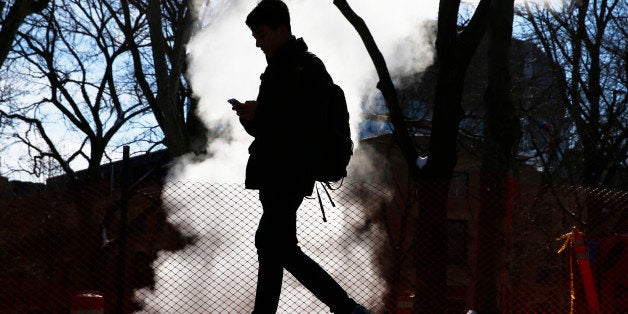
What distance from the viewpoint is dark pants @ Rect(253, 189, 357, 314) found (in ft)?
10.4

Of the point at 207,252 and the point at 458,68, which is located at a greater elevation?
the point at 458,68

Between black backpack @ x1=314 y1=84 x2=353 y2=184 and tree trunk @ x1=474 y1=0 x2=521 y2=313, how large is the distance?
3221 mm

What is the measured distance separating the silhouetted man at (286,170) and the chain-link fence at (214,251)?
3.35 m

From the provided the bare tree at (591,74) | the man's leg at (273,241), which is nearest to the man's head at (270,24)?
the man's leg at (273,241)

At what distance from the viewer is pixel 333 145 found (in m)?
3.19

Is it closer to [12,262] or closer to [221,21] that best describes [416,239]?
[12,262]

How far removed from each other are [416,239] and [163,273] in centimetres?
314

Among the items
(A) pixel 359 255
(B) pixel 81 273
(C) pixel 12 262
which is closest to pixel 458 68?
(A) pixel 359 255

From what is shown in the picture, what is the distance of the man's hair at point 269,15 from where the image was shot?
3.34 m

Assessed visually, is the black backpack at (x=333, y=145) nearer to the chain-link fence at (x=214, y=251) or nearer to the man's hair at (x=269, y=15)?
the man's hair at (x=269, y=15)

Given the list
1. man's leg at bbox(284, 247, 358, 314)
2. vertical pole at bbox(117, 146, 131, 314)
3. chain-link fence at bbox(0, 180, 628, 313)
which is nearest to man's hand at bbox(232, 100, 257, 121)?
man's leg at bbox(284, 247, 358, 314)

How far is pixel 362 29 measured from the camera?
28.3ft

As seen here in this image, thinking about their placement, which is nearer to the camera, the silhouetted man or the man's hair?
the silhouetted man

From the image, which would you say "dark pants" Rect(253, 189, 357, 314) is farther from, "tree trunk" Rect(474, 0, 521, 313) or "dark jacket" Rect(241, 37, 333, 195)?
"tree trunk" Rect(474, 0, 521, 313)
